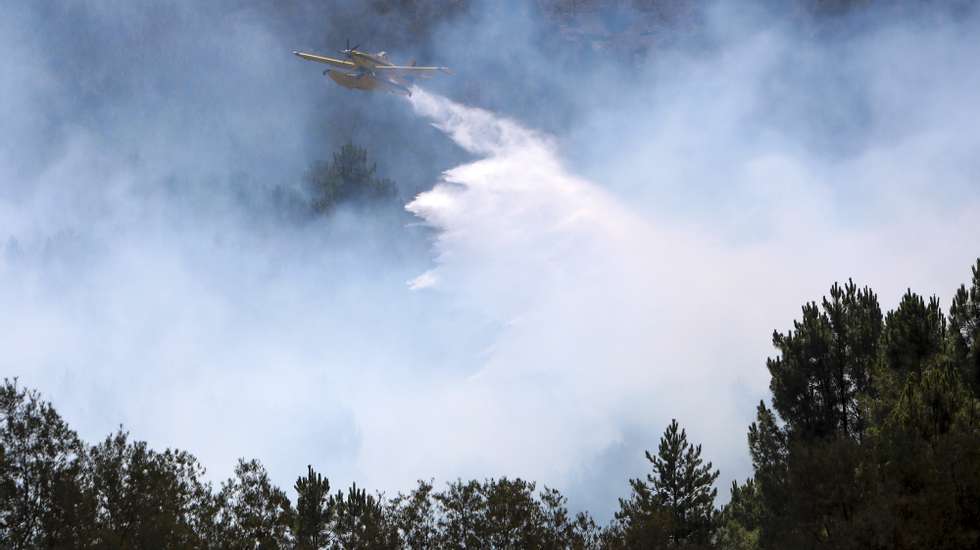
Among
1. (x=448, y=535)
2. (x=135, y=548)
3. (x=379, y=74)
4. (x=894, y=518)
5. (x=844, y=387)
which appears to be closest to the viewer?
(x=894, y=518)

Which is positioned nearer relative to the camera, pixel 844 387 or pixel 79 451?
pixel 79 451

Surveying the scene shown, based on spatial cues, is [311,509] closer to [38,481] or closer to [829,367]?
[38,481]

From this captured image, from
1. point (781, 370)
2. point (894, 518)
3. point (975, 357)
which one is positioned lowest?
point (894, 518)

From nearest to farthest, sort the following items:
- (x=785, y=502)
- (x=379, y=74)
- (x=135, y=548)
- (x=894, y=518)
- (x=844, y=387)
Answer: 1. (x=894, y=518)
2. (x=135, y=548)
3. (x=785, y=502)
4. (x=844, y=387)
5. (x=379, y=74)

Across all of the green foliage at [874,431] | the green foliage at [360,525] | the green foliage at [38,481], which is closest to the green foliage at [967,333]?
the green foliage at [874,431]

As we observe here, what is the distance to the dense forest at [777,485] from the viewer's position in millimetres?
32688

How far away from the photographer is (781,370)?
50438 millimetres

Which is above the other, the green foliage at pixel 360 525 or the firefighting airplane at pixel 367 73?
the firefighting airplane at pixel 367 73

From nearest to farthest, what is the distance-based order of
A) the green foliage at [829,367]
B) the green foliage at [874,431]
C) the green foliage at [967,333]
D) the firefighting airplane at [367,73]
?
1. the green foliage at [874,431]
2. the green foliage at [967,333]
3. the green foliage at [829,367]
4. the firefighting airplane at [367,73]

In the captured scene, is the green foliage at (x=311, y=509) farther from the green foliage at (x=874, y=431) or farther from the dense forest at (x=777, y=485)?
the green foliage at (x=874, y=431)

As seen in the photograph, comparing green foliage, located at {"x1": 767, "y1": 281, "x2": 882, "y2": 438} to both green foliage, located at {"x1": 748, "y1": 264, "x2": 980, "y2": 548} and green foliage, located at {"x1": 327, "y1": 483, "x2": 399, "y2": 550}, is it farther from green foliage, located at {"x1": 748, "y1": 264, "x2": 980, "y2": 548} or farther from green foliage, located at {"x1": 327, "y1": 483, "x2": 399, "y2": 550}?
green foliage, located at {"x1": 327, "y1": 483, "x2": 399, "y2": 550}

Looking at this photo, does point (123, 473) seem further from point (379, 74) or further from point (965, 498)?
point (379, 74)

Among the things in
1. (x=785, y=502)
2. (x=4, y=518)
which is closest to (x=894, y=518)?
(x=785, y=502)

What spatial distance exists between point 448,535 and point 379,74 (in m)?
58.6
